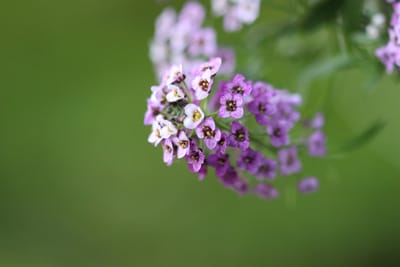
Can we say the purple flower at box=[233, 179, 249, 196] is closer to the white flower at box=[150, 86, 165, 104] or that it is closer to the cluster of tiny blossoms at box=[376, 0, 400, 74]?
the white flower at box=[150, 86, 165, 104]

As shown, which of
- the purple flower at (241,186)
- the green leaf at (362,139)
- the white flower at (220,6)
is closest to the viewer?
the purple flower at (241,186)

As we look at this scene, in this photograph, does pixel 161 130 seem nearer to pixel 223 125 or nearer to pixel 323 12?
pixel 223 125

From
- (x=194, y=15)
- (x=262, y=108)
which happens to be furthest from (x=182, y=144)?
(x=194, y=15)

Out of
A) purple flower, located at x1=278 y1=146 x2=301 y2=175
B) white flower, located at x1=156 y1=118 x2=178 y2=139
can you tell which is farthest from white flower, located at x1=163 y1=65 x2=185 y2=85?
purple flower, located at x1=278 y1=146 x2=301 y2=175

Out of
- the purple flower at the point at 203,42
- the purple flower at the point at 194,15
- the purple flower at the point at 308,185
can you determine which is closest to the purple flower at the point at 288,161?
the purple flower at the point at 308,185

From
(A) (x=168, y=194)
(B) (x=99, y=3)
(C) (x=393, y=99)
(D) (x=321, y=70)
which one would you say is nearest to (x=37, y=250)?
(A) (x=168, y=194)

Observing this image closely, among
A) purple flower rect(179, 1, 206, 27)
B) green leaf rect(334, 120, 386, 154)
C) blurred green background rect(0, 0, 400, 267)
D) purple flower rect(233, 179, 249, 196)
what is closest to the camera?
purple flower rect(233, 179, 249, 196)

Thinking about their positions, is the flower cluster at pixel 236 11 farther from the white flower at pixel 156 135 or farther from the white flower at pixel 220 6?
the white flower at pixel 156 135
